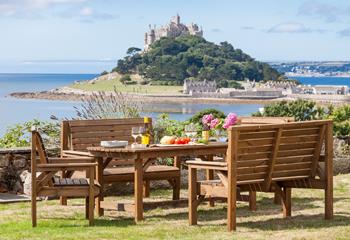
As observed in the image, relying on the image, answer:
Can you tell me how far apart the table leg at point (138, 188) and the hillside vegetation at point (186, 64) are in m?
131

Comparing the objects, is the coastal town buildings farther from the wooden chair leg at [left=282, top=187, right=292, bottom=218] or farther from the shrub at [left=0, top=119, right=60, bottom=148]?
the wooden chair leg at [left=282, top=187, right=292, bottom=218]

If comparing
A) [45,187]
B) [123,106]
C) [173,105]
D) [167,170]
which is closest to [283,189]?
[167,170]

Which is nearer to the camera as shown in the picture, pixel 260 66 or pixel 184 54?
pixel 184 54

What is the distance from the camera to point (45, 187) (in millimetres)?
7270

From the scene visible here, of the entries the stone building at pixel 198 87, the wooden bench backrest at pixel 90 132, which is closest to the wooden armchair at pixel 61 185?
the wooden bench backrest at pixel 90 132

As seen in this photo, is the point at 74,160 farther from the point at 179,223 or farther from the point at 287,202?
the point at 287,202

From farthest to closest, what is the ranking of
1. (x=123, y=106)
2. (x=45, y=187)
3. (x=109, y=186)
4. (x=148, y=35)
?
(x=148, y=35), (x=123, y=106), (x=109, y=186), (x=45, y=187)

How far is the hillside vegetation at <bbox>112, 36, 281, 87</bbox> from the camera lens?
464ft

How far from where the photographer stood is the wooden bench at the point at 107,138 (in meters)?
8.56

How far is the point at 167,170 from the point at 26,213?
1.42 meters

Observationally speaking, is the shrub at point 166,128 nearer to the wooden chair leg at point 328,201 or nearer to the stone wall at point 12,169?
the stone wall at point 12,169

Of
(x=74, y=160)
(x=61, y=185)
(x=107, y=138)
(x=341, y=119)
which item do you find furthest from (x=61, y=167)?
(x=341, y=119)

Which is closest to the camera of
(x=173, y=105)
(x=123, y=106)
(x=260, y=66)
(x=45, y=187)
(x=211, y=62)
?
(x=45, y=187)

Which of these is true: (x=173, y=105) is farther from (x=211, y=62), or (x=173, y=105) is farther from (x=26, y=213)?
(x=26, y=213)
